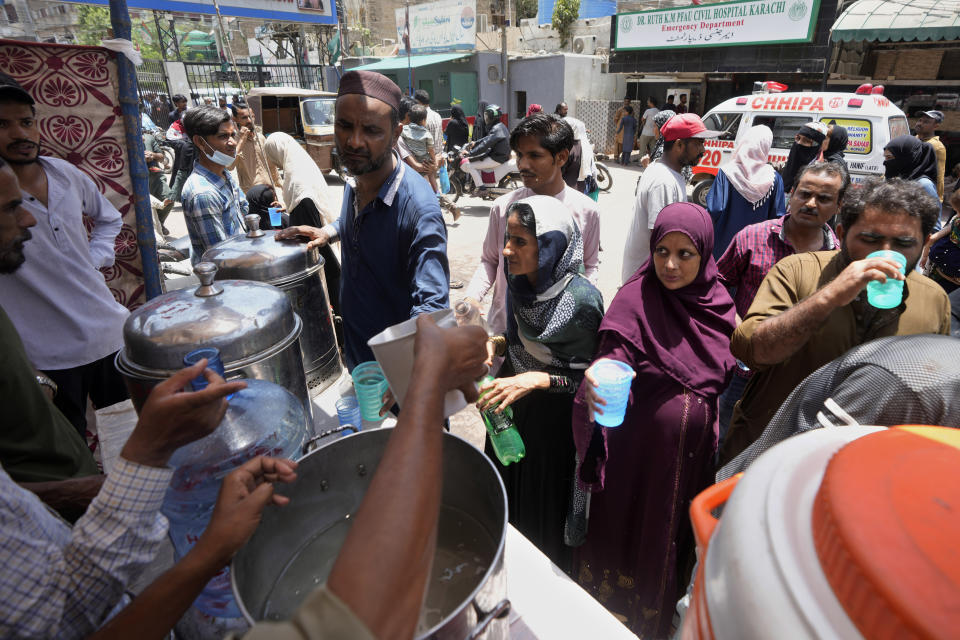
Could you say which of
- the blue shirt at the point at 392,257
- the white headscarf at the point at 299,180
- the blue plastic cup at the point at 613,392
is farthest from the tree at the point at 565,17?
the blue plastic cup at the point at 613,392

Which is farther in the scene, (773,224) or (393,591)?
(773,224)

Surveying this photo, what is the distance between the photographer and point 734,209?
149 inches

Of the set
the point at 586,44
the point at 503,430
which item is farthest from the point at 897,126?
the point at 586,44

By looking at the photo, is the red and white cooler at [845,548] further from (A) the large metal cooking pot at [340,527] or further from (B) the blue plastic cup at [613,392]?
(B) the blue plastic cup at [613,392]

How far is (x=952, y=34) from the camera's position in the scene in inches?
402

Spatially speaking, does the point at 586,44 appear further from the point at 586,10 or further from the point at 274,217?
the point at 274,217

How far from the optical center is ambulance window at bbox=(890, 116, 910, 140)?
721 centimetres

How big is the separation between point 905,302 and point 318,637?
6.81 ft

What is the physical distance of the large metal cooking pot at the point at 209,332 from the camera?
1421 mm

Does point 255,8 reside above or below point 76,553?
above

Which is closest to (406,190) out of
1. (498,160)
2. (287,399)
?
(287,399)

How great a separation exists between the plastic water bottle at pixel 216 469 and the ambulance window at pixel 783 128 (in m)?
9.78

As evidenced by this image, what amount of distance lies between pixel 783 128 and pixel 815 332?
8.64 m

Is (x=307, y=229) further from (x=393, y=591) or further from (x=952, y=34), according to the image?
(x=952, y=34)
